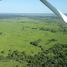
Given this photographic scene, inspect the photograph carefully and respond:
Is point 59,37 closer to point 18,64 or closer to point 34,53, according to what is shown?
point 34,53

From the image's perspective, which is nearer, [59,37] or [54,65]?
[54,65]

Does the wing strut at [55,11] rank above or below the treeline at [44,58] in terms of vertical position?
above

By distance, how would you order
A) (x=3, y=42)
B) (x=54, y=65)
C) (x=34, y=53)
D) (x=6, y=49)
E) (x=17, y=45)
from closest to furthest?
1. (x=54, y=65)
2. (x=34, y=53)
3. (x=6, y=49)
4. (x=17, y=45)
5. (x=3, y=42)

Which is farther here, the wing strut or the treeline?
the treeline

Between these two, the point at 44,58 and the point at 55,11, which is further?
the point at 44,58

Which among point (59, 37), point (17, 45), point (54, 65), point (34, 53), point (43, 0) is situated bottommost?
point (59, 37)

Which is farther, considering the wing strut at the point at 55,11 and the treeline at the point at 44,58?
the treeline at the point at 44,58

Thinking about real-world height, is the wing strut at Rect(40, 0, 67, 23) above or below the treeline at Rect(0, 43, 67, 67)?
above

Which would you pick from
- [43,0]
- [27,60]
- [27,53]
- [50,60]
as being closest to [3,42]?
[27,53]

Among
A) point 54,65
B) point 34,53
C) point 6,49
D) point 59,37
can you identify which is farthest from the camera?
point 59,37

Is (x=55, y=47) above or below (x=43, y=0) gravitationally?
below

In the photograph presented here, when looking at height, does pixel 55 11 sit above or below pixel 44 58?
above
